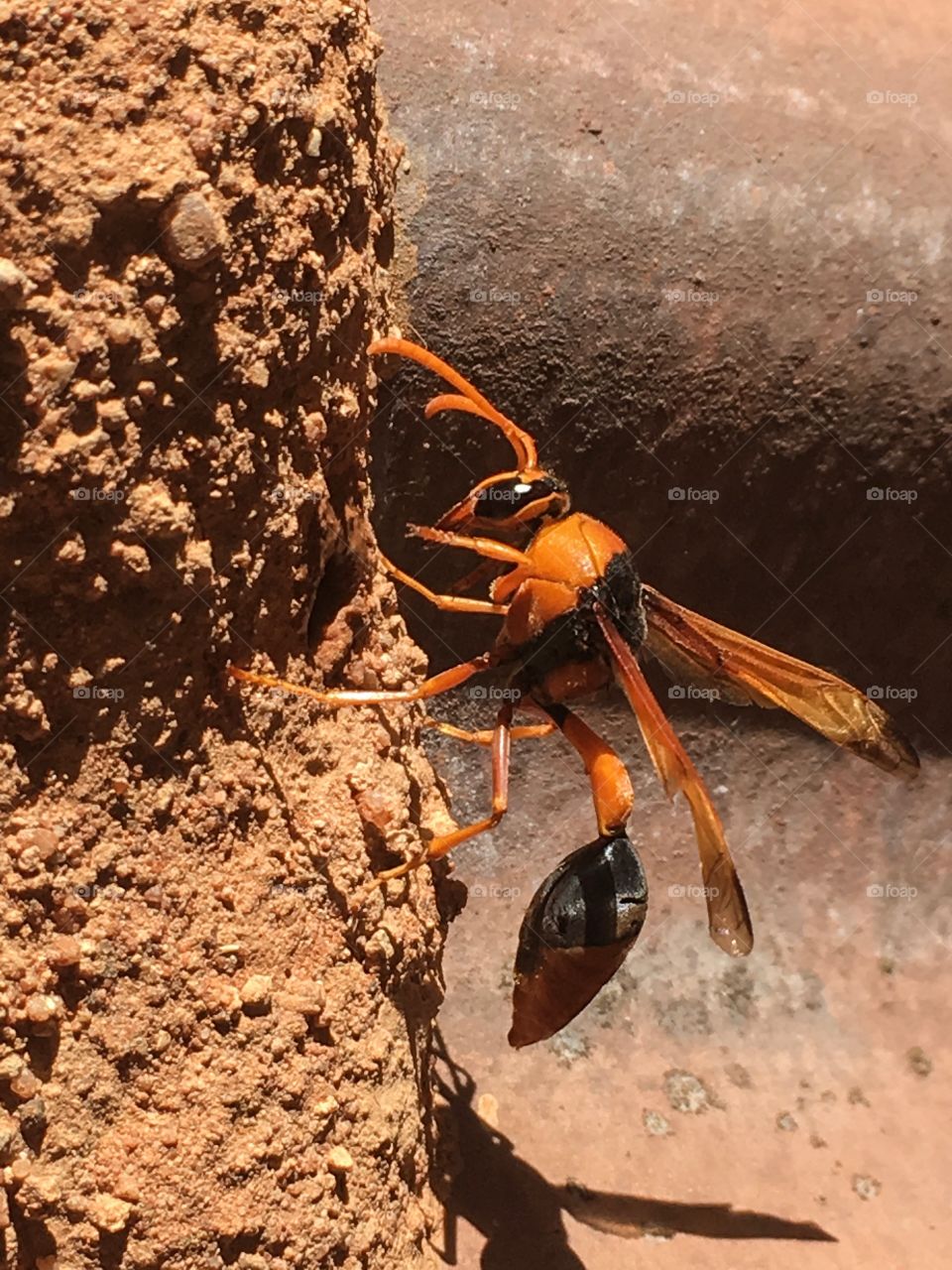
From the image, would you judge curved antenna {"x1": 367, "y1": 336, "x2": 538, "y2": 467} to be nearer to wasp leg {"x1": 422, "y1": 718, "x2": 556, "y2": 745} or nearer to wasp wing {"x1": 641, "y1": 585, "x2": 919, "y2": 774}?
wasp wing {"x1": 641, "y1": 585, "x2": 919, "y2": 774}

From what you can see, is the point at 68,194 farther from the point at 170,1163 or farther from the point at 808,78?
the point at 808,78

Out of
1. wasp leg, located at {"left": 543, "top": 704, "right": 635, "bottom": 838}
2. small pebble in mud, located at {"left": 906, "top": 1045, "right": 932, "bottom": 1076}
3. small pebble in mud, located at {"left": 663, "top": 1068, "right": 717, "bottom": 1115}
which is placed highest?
wasp leg, located at {"left": 543, "top": 704, "right": 635, "bottom": 838}

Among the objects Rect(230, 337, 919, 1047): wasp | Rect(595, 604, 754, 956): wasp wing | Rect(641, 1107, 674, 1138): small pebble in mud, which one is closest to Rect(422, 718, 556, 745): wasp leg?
Rect(230, 337, 919, 1047): wasp

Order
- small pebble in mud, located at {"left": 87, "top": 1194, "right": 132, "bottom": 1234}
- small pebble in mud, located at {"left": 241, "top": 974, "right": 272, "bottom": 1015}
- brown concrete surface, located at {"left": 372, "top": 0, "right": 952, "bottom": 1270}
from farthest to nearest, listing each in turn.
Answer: brown concrete surface, located at {"left": 372, "top": 0, "right": 952, "bottom": 1270}, small pebble in mud, located at {"left": 241, "top": 974, "right": 272, "bottom": 1015}, small pebble in mud, located at {"left": 87, "top": 1194, "right": 132, "bottom": 1234}

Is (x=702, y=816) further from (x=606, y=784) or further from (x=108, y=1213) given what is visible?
(x=108, y=1213)

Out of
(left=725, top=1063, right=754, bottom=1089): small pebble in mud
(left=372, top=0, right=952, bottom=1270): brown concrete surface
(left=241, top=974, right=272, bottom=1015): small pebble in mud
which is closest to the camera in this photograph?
(left=241, top=974, right=272, bottom=1015): small pebble in mud

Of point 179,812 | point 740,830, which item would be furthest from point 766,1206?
point 179,812

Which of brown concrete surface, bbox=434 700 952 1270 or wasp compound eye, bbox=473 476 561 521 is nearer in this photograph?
wasp compound eye, bbox=473 476 561 521

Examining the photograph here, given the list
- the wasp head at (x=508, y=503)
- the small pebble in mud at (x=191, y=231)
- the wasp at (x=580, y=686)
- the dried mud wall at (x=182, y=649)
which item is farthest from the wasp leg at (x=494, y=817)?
the small pebble in mud at (x=191, y=231)
